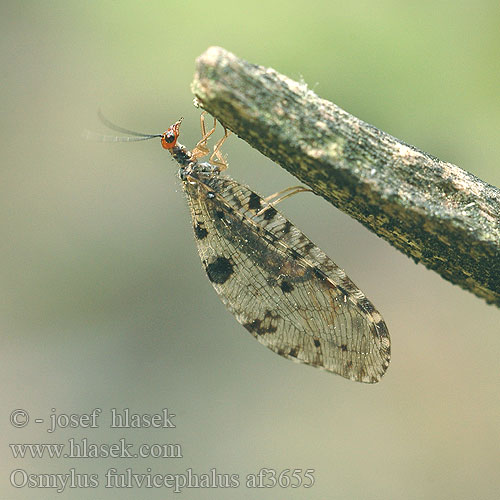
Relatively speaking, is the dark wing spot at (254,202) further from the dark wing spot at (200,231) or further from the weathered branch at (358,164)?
the weathered branch at (358,164)

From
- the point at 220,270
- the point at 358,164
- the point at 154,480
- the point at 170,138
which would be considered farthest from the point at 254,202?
the point at 154,480

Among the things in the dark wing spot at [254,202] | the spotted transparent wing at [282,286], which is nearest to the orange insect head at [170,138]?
the spotted transparent wing at [282,286]

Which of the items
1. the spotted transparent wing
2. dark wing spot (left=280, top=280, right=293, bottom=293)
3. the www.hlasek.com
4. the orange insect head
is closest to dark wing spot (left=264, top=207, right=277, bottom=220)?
the spotted transparent wing

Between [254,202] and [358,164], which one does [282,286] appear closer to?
[254,202]

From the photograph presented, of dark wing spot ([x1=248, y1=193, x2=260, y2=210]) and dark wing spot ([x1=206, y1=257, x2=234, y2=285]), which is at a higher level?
dark wing spot ([x1=248, y1=193, x2=260, y2=210])

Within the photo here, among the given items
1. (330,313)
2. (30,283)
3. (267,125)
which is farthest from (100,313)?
(267,125)

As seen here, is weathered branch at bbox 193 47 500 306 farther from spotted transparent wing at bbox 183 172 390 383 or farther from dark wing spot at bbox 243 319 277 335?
dark wing spot at bbox 243 319 277 335

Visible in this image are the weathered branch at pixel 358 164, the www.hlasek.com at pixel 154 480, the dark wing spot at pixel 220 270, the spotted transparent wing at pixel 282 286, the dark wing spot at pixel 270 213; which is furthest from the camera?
the www.hlasek.com at pixel 154 480

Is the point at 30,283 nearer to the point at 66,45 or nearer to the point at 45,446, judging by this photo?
the point at 45,446
